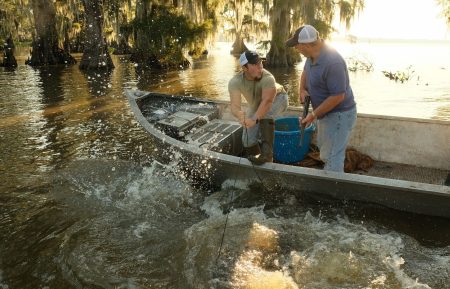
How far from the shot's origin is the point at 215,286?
13.7 ft

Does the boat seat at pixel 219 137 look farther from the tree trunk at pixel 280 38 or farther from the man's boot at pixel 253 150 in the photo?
the tree trunk at pixel 280 38

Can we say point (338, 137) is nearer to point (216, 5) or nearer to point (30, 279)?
point (30, 279)

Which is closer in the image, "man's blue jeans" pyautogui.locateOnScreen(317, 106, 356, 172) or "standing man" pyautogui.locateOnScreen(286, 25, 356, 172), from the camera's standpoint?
"standing man" pyautogui.locateOnScreen(286, 25, 356, 172)

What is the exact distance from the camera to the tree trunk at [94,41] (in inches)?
1013

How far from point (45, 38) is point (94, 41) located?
6116mm

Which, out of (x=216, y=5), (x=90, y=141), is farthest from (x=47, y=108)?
(x=216, y=5)

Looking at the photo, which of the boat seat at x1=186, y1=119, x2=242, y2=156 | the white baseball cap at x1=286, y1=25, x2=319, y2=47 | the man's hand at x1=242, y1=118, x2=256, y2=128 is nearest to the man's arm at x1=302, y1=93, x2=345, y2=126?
the white baseball cap at x1=286, y1=25, x2=319, y2=47

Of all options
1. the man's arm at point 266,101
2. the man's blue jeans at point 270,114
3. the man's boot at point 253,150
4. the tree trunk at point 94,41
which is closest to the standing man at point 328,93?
the man's arm at point 266,101

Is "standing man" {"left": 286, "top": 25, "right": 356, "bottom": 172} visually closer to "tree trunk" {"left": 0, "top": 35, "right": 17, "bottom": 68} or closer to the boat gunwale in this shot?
the boat gunwale

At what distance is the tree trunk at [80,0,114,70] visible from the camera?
2573 cm

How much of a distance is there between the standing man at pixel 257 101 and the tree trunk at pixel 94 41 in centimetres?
2329

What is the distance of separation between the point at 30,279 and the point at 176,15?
24.5m

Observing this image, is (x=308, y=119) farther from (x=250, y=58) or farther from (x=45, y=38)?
(x=45, y=38)

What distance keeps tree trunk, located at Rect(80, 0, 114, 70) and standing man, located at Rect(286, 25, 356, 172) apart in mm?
24073
